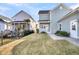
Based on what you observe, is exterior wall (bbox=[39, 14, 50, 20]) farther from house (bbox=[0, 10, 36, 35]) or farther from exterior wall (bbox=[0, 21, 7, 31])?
exterior wall (bbox=[0, 21, 7, 31])

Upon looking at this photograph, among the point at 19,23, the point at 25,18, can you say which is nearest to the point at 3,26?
the point at 19,23

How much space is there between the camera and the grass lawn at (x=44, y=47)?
10.2 ft

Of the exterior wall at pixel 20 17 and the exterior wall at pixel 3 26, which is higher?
the exterior wall at pixel 20 17

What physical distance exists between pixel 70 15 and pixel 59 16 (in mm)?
216

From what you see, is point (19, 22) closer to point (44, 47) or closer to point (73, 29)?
point (44, 47)

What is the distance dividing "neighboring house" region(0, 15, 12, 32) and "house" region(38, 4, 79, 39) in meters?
0.54

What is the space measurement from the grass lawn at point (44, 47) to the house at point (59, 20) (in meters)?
0.19

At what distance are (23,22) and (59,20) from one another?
633mm

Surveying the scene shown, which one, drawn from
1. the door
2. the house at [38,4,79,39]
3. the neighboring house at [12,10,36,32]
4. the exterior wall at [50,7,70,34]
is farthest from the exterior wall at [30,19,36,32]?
the door

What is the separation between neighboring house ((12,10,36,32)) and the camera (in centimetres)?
331

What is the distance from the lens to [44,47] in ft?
10.3

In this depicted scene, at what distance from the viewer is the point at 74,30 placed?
319 centimetres

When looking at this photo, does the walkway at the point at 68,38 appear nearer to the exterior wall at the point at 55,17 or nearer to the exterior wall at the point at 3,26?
the exterior wall at the point at 55,17

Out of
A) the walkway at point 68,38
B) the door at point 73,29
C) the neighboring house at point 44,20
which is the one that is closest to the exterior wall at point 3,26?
the neighboring house at point 44,20
